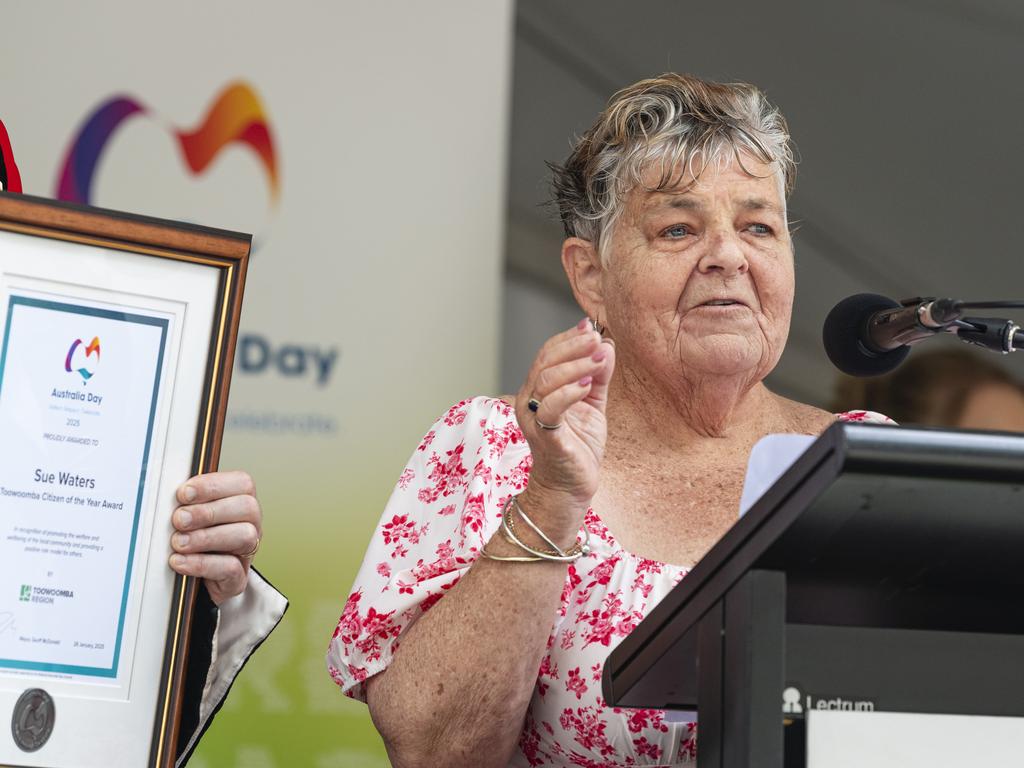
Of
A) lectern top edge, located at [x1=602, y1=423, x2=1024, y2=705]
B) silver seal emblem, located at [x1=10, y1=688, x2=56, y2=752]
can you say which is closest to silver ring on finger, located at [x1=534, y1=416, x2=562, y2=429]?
lectern top edge, located at [x1=602, y1=423, x2=1024, y2=705]

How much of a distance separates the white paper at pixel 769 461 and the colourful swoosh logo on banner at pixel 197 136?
277 centimetres

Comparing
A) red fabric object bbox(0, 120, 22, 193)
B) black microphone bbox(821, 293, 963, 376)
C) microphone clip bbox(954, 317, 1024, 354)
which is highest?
red fabric object bbox(0, 120, 22, 193)

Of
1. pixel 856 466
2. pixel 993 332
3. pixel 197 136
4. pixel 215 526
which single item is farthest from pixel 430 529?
pixel 197 136

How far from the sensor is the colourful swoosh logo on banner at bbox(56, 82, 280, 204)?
3727 millimetres

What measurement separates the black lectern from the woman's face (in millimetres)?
1051

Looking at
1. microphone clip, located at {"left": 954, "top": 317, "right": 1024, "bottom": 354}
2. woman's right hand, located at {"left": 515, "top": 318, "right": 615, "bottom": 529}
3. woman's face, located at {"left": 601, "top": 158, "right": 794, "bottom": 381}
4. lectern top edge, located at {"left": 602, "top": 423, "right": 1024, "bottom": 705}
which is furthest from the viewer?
woman's face, located at {"left": 601, "top": 158, "right": 794, "bottom": 381}

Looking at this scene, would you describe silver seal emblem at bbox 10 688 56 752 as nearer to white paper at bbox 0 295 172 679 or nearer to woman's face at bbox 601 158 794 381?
white paper at bbox 0 295 172 679

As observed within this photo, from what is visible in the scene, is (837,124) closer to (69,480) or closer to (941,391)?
(941,391)

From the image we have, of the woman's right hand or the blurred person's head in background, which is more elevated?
the blurred person's head in background

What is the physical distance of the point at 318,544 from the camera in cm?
373

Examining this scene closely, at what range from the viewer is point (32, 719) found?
5.02 feet

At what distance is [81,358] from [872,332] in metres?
0.96

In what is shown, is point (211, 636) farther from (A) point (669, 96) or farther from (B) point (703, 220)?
(A) point (669, 96)

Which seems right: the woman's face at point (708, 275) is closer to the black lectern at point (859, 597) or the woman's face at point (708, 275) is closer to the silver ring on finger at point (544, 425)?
the silver ring on finger at point (544, 425)
